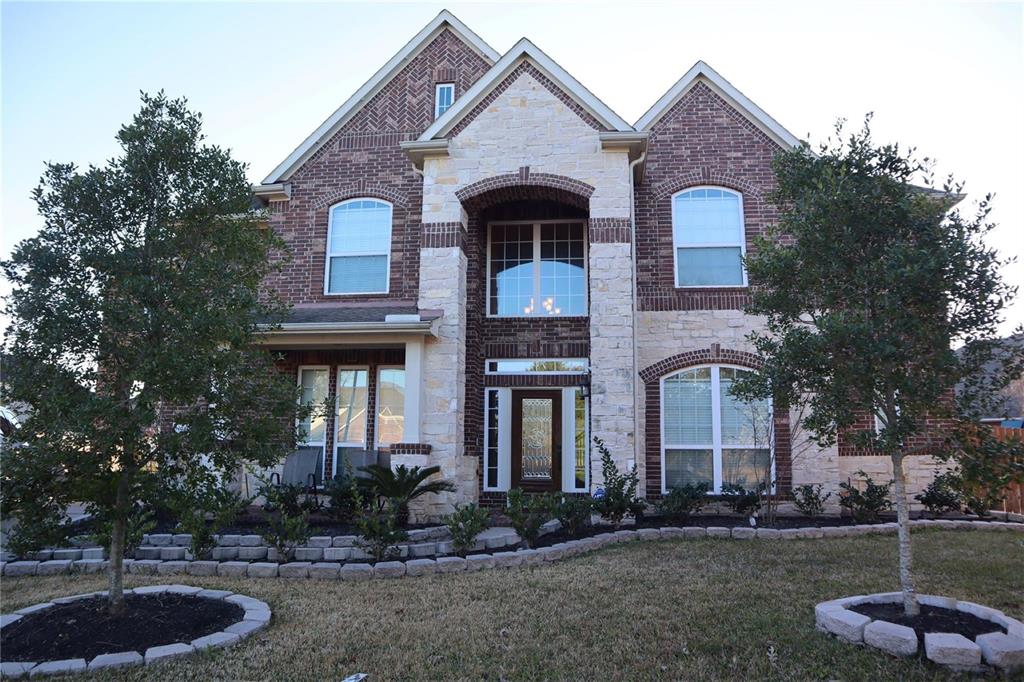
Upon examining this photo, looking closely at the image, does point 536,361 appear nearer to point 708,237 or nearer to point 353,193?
point 708,237

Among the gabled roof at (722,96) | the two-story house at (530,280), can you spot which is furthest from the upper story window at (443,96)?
the gabled roof at (722,96)

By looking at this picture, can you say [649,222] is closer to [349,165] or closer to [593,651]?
[349,165]

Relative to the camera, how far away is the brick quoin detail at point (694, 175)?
12.6 metres

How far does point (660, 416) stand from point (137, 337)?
8.82 meters

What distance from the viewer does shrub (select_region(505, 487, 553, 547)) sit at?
8.72 m

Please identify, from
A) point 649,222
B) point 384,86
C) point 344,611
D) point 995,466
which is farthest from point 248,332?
point 384,86

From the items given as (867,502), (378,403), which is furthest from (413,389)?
(867,502)

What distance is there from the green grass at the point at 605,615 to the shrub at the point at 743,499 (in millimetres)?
2064

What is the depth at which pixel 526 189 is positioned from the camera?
12.2 metres

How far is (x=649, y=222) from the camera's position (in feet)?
42.4

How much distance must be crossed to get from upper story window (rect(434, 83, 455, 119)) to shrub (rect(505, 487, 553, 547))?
29.7ft

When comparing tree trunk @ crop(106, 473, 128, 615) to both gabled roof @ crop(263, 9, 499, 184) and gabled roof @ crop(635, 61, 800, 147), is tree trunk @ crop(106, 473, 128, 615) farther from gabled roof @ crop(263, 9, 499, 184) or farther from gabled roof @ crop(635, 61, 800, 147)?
gabled roof @ crop(635, 61, 800, 147)

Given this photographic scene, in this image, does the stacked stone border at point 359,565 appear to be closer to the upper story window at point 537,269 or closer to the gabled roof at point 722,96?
the upper story window at point 537,269

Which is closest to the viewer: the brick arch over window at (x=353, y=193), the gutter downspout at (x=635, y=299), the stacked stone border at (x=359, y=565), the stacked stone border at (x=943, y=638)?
the stacked stone border at (x=943, y=638)
